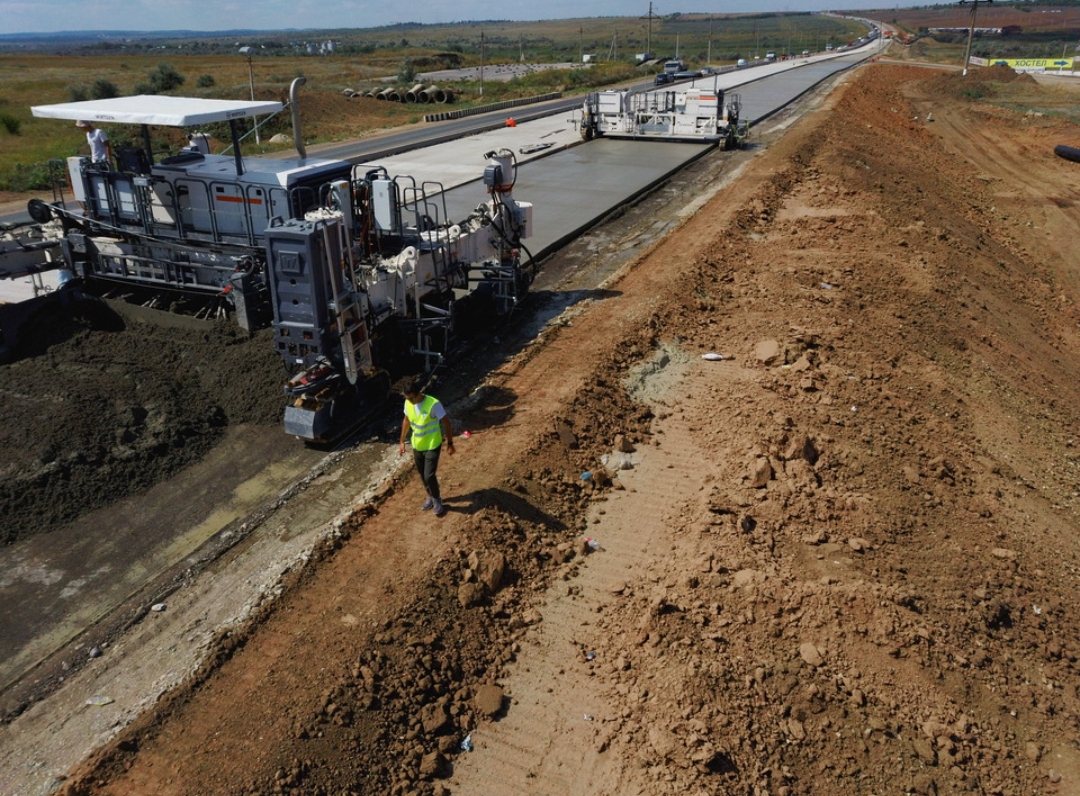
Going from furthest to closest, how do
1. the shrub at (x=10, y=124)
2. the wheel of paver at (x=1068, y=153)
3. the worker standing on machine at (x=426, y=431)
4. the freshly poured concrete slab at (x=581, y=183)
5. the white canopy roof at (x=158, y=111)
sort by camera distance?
the shrub at (x=10, y=124) → the wheel of paver at (x=1068, y=153) → the freshly poured concrete slab at (x=581, y=183) → the white canopy roof at (x=158, y=111) → the worker standing on machine at (x=426, y=431)

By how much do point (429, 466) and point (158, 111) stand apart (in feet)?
21.8

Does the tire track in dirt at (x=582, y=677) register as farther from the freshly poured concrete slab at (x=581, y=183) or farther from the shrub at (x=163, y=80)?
the shrub at (x=163, y=80)

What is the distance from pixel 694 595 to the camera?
671cm

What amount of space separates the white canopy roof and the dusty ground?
2.85 meters

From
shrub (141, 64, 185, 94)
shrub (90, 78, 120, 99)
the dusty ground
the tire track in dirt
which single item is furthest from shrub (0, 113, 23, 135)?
the tire track in dirt

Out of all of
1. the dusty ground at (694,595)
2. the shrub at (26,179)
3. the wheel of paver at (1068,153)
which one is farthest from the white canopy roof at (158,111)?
the wheel of paver at (1068,153)

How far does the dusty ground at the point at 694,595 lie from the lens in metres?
5.36

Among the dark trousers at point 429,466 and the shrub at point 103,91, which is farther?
the shrub at point 103,91

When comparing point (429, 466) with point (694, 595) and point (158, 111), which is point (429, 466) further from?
point (158, 111)

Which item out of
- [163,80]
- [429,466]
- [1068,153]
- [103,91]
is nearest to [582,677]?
[429,466]

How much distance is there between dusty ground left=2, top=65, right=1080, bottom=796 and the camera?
5355 millimetres

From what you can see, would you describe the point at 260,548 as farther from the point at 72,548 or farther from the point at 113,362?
the point at 113,362

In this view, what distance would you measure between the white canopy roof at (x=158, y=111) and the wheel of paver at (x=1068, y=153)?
104 feet

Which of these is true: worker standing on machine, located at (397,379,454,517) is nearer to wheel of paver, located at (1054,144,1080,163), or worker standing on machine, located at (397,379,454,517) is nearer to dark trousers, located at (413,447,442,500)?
dark trousers, located at (413,447,442,500)
